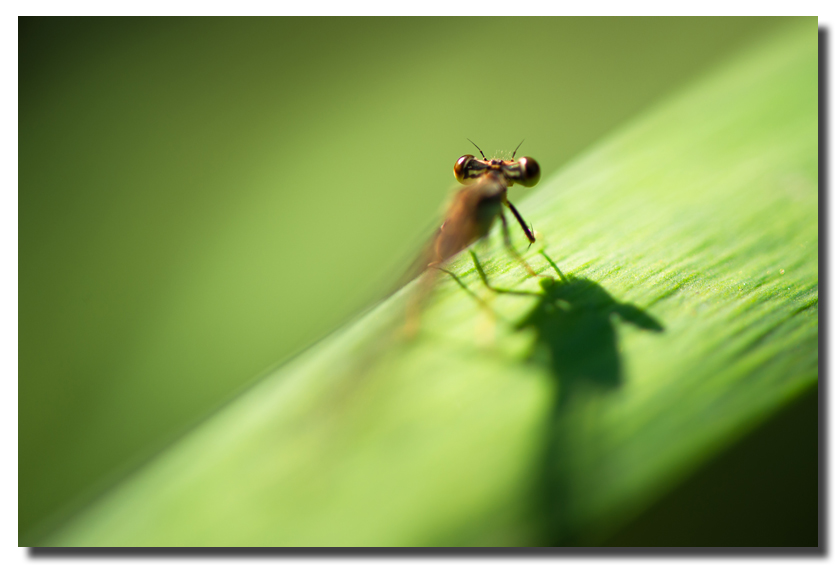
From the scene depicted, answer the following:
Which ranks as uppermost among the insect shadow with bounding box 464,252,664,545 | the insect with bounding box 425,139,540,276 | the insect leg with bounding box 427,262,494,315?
the insect with bounding box 425,139,540,276

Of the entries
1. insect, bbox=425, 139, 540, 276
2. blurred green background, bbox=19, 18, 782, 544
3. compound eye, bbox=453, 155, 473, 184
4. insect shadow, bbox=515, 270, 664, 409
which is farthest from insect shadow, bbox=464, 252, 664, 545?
compound eye, bbox=453, 155, 473, 184

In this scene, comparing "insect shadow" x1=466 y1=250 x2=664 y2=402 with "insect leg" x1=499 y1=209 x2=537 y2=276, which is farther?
"insect leg" x1=499 y1=209 x2=537 y2=276

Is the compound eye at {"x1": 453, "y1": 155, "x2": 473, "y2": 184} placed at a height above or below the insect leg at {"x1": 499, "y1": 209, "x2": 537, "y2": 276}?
above

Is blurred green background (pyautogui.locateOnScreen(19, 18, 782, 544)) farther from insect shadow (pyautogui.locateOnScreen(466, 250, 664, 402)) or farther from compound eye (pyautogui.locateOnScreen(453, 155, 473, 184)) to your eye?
insect shadow (pyautogui.locateOnScreen(466, 250, 664, 402))

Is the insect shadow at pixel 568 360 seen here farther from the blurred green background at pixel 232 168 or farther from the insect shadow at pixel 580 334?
the blurred green background at pixel 232 168

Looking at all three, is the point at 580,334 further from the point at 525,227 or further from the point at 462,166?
the point at 462,166

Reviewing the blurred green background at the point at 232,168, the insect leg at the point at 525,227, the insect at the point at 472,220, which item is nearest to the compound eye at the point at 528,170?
the insect at the point at 472,220

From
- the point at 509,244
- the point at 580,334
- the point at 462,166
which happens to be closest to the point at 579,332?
the point at 580,334

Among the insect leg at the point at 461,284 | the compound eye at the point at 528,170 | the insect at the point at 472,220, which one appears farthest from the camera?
the compound eye at the point at 528,170

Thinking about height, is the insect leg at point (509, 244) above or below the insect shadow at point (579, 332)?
above

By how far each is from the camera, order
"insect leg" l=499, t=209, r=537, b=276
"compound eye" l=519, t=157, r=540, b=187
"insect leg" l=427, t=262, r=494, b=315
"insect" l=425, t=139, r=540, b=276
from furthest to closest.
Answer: "compound eye" l=519, t=157, r=540, b=187 → "insect" l=425, t=139, r=540, b=276 → "insect leg" l=499, t=209, r=537, b=276 → "insect leg" l=427, t=262, r=494, b=315
